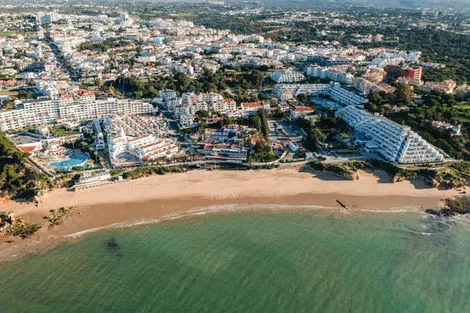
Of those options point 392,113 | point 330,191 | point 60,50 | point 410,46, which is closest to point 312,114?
point 392,113

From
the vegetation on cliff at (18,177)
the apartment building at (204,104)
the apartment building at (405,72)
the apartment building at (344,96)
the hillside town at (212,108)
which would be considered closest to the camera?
the vegetation on cliff at (18,177)

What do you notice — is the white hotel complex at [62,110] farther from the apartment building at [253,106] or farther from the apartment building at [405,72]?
the apartment building at [405,72]

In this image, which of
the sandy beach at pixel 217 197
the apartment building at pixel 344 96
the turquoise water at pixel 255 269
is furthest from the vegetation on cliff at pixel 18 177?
the apartment building at pixel 344 96

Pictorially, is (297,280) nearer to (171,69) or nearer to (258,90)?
(258,90)

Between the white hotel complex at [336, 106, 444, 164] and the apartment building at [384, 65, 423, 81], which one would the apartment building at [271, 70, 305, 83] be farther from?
the white hotel complex at [336, 106, 444, 164]

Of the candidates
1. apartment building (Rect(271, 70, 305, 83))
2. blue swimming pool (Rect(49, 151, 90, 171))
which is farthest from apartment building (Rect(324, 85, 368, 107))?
blue swimming pool (Rect(49, 151, 90, 171))
